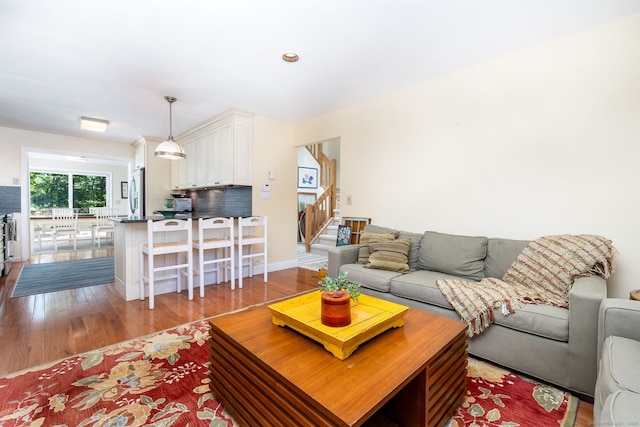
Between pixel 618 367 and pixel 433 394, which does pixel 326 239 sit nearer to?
pixel 433 394

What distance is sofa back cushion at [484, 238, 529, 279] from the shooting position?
240cm

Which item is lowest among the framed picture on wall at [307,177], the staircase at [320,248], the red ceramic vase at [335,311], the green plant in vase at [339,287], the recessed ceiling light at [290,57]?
the staircase at [320,248]

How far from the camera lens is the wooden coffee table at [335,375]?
1.04m

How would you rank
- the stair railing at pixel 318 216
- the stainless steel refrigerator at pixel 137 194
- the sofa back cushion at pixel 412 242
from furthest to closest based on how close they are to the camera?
the stair railing at pixel 318 216 < the stainless steel refrigerator at pixel 137 194 < the sofa back cushion at pixel 412 242

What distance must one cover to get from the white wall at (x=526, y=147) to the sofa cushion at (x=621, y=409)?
1688mm

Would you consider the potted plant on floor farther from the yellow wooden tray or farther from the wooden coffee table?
the wooden coffee table

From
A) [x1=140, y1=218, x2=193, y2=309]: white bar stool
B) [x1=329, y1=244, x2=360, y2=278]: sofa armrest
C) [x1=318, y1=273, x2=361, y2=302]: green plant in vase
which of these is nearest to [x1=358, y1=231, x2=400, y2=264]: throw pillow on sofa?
[x1=329, y1=244, x2=360, y2=278]: sofa armrest

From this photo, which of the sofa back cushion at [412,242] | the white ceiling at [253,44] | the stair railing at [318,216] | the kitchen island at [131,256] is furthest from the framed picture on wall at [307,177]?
the sofa back cushion at [412,242]

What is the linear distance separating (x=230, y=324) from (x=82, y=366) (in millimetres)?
1240

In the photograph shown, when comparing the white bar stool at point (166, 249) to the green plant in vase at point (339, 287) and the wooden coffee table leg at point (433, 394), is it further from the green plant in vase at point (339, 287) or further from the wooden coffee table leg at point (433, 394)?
the wooden coffee table leg at point (433, 394)

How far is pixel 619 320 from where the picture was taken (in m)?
1.39

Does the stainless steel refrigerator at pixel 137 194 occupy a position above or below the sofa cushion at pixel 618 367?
above

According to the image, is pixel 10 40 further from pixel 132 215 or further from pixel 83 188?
pixel 83 188

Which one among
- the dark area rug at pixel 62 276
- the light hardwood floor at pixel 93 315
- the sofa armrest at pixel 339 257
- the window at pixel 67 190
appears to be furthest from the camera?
the window at pixel 67 190
